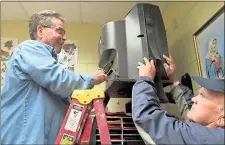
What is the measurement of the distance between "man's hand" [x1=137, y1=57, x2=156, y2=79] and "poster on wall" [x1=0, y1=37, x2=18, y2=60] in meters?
1.58

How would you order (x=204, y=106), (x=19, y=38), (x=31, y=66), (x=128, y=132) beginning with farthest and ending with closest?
(x=19, y=38) → (x=128, y=132) → (x=31, y=66) → (x=204, y=106)

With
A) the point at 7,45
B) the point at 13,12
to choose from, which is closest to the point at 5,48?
the point at 7,45

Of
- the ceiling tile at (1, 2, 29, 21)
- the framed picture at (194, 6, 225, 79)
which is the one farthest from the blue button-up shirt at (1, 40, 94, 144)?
the ceiling tile at (1, 2, 29, 21)

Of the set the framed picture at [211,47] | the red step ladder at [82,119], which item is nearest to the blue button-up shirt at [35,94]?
the red step ladder at [82,119]

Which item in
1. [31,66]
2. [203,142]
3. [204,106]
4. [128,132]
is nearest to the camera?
[203,142]

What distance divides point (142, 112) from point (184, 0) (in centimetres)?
115

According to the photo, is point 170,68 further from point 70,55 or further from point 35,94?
point 70,55

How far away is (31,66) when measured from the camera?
3.84ft

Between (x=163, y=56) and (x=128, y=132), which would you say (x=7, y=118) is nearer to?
(x=128, y=132)

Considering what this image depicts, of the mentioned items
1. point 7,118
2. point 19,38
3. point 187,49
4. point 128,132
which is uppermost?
point 19,38

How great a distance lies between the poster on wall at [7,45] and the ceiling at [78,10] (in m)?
0.21

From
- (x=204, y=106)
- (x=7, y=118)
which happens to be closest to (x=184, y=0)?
(x=204, y=106)

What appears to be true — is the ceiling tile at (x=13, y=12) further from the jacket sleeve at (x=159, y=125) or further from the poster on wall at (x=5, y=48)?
the jacket sleeve at (x=159, y=125)

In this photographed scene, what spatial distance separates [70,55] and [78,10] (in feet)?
1.41
